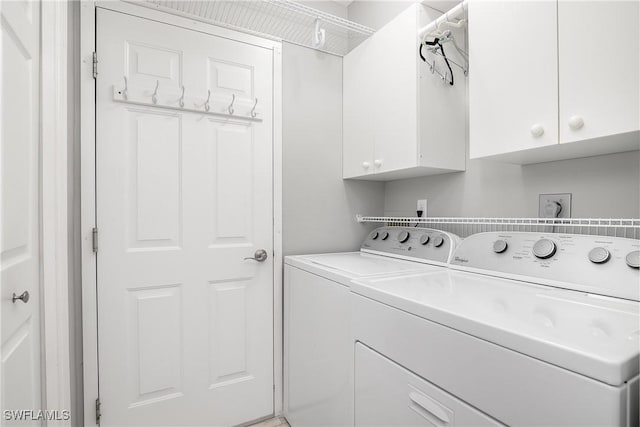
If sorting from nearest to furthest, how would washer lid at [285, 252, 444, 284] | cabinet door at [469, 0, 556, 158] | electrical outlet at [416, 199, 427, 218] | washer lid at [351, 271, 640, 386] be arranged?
washer lid at [351, 271, 640, 386] → cabinet door at [469, 0, 556, 158] → washer lid at [285, 252, 444, 284] → electrical outlet at [416, 199, 427, 218]

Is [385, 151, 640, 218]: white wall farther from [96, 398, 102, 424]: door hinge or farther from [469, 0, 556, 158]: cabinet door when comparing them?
[96, 398, 102, 424]: door hinge

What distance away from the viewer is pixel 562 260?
1.11 metres

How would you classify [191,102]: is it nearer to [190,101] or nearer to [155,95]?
[190,101]

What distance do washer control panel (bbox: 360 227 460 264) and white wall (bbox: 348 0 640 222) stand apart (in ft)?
0.61

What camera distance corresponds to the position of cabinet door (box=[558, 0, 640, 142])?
0.90m

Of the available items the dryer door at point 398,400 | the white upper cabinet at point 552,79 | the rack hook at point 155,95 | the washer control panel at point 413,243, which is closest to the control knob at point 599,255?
the white upper cabinet at point 552,79

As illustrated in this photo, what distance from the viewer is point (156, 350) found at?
1.62m

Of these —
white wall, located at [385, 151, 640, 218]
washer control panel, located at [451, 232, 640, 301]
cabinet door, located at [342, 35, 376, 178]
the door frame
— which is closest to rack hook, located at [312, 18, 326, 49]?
cabinet door, located at [342, 35, 376, 178]

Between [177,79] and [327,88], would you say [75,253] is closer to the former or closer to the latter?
[177,79]

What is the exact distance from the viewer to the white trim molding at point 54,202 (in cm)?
124

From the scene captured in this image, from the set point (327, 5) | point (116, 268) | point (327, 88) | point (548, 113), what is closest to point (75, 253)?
point (116, 268)

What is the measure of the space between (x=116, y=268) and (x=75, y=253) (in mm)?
175

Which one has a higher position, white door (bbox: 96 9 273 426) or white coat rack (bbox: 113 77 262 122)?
white coat rack (bbox: 113 77 262 122)

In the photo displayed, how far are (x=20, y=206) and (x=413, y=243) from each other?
1602mm
